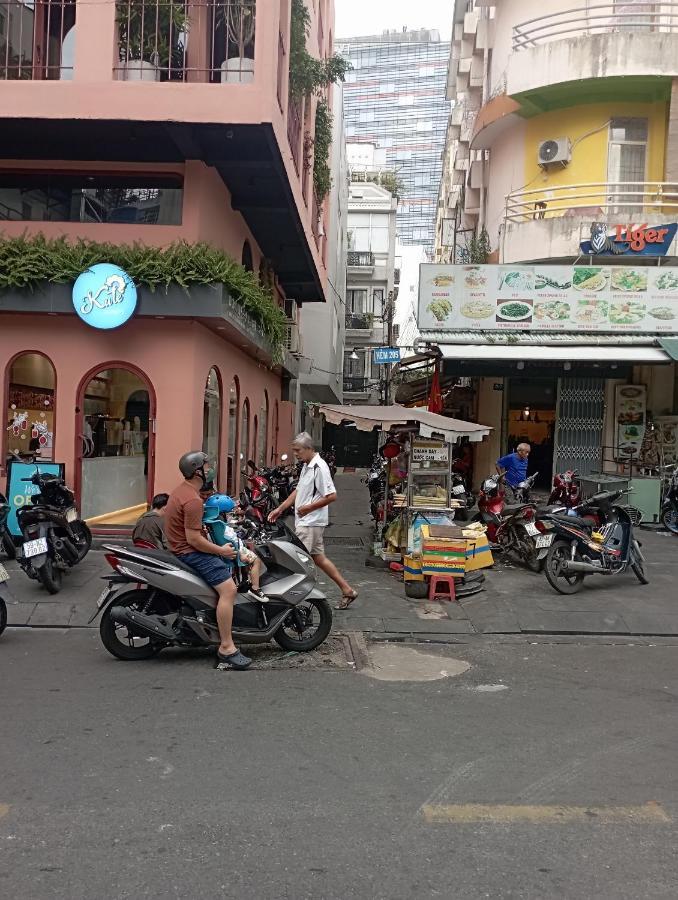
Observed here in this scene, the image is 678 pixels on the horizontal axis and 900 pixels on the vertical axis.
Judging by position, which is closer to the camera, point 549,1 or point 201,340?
point 201,340

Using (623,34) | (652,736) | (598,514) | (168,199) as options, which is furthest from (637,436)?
(652,736)

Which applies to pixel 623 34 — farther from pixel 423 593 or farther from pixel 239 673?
pixel 239 673

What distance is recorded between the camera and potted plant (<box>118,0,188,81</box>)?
33.6 ft

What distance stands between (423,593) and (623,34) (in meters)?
13.6

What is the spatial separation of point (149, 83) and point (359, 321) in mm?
35024

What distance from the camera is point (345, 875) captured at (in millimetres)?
2967

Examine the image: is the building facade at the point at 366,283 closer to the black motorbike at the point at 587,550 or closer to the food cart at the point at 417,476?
the food cart at the point at 417,476

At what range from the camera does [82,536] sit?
9297 millimetres

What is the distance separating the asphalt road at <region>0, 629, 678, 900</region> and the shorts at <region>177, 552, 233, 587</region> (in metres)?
0.73

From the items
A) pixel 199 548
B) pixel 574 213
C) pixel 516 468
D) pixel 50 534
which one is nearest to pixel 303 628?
pixel 199 548

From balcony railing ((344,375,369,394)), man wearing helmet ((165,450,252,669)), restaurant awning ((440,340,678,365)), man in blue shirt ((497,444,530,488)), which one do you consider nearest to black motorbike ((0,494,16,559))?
man wearing helmet ((165,450,252,669))

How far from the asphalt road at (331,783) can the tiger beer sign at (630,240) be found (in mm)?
11739

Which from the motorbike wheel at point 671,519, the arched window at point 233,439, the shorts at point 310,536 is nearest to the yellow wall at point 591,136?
the motorbike wheel at point 671,519

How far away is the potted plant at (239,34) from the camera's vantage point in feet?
34.4
